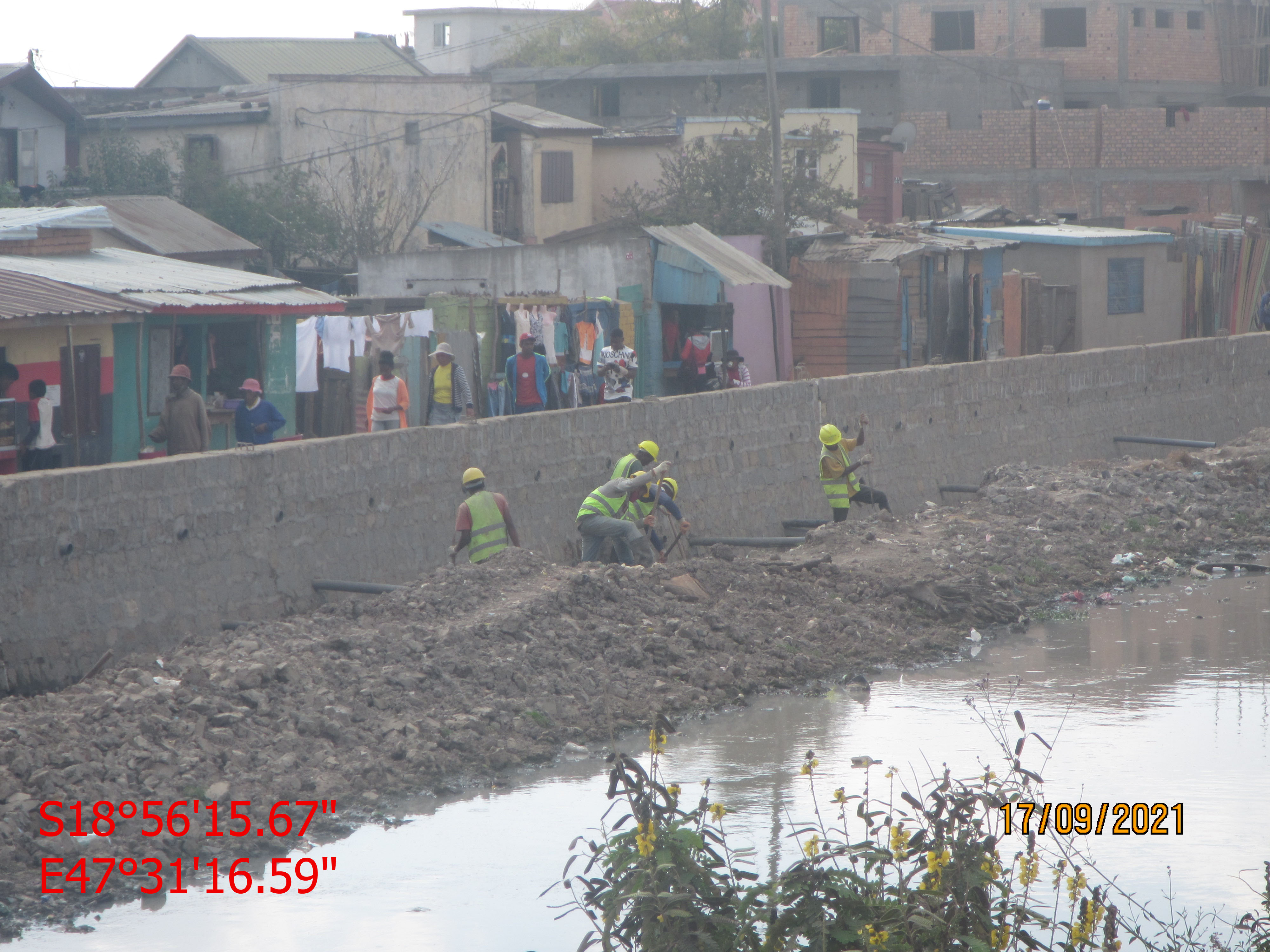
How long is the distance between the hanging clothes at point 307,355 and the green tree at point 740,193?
33.4 feet

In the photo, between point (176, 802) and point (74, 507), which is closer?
point (176, 802)

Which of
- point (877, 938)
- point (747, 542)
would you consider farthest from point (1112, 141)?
point (877, 938)

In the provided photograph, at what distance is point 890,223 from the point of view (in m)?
32.7

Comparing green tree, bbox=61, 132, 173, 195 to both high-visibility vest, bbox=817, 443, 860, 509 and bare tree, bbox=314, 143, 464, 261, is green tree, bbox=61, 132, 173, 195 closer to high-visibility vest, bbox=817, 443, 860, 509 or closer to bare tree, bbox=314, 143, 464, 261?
bare tree, bbox=314, 143, 464, 261

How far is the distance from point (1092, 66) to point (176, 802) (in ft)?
140

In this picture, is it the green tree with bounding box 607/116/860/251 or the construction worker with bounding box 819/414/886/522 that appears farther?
the green tree with bounding box 607/116/860/251

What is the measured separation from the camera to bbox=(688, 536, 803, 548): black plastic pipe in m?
13.9

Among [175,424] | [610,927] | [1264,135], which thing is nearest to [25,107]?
[175,424]

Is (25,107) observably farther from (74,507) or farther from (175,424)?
(74,507)

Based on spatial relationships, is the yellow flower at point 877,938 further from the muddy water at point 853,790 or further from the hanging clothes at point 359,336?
the hanging clothes at point 359,336

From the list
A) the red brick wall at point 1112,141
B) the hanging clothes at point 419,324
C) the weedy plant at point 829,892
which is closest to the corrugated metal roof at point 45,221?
the hanging clothes at point 419,324

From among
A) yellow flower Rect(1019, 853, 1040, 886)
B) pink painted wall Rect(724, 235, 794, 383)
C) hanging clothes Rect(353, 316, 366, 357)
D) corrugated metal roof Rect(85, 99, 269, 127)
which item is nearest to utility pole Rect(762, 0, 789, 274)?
pink painted wall Rect(724, 235, 794, 383)

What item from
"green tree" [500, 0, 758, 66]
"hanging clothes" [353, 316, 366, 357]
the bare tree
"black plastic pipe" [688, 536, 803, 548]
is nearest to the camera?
"black plastic pipe" [688, 536, 803, 548]

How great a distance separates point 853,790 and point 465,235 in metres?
21.8
